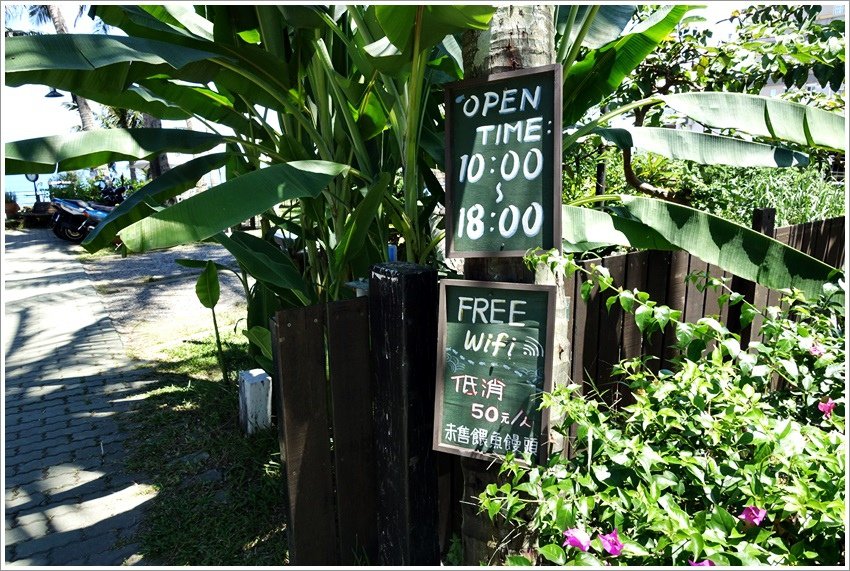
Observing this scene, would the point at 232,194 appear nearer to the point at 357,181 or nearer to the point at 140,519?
the point at 357,181

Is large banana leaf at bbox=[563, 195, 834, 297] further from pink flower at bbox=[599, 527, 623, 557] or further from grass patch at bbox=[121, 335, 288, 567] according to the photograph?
grass patch at bbox=[121, 335, 288, 567]

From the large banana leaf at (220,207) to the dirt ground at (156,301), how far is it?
8.60 feet

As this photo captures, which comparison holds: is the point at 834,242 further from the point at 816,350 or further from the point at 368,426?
the point at 368,426

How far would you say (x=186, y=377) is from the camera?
534 centimetres

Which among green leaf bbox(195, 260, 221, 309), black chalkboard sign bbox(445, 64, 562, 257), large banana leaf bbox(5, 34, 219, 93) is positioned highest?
large banana leaf bbox(5, 34, 219, 93)

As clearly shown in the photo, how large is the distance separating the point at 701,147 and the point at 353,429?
230 cm

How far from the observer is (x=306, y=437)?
2422 mm

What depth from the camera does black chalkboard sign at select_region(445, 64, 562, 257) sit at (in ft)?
6.43

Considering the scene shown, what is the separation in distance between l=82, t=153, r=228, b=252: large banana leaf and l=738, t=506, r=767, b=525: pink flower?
8.92 feet

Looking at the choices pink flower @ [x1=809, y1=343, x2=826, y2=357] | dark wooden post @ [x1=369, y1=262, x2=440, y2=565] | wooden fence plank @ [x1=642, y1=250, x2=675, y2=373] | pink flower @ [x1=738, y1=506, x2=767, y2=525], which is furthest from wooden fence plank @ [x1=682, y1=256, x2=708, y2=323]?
pink flower @ [x1=738, y1=506, x2=767, y2=525]

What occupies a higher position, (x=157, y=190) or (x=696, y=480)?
(x=157, y=190)

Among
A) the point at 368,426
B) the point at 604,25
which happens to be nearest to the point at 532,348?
the point at 368,426

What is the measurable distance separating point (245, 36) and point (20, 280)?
377 inches

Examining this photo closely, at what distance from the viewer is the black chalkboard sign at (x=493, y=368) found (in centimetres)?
204
